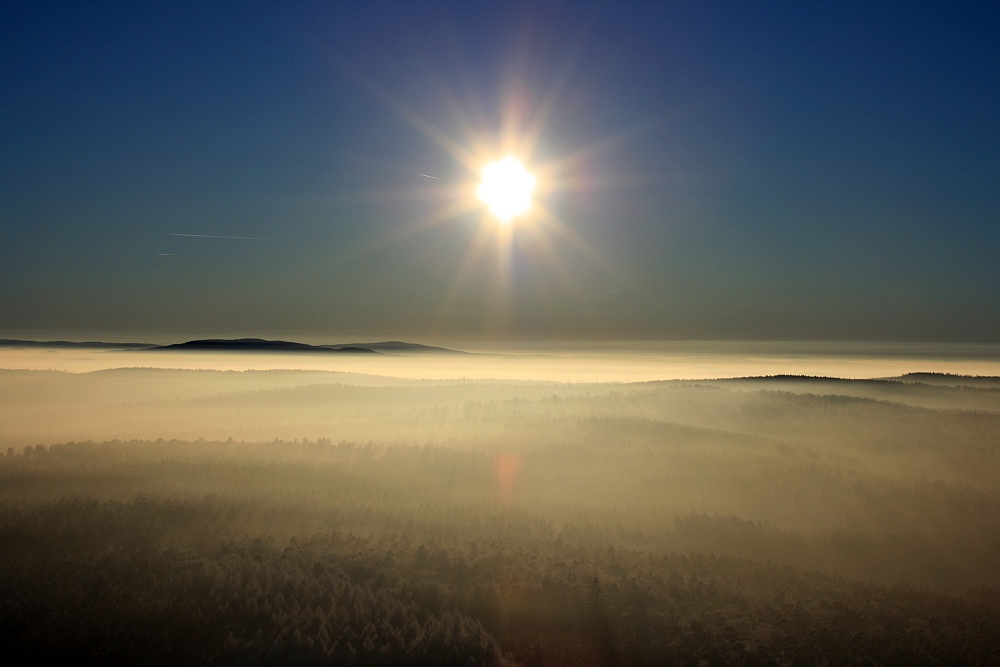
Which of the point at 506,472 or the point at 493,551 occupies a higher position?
the point at 493,551

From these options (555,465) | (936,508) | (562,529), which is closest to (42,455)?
(562,529)

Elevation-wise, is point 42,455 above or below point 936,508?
above

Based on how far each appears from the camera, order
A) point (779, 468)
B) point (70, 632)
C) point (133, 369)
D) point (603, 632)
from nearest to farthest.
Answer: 1. point (70, 632)
2. point (603, 632)
3. point (779, 468)
4. point (133, 369)

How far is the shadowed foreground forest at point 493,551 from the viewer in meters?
14.3

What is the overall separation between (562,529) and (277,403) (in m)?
83.6

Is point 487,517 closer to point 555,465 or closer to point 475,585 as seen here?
point 475,585

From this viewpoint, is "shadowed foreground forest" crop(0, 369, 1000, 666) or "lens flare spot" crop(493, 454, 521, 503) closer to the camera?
"shadowed foreground forest" crop(0, 369, 1000, 666)

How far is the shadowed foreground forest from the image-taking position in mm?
14297

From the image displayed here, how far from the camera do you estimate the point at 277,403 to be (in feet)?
330

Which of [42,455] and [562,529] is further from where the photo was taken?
[42,455]

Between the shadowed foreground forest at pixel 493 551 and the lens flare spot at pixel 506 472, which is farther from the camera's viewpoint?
the lens flare spot at pixel 506 472

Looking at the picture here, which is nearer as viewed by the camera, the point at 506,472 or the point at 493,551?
the point at 493,551

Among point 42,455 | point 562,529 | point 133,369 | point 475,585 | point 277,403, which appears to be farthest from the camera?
point 133,369

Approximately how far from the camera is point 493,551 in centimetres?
2020
